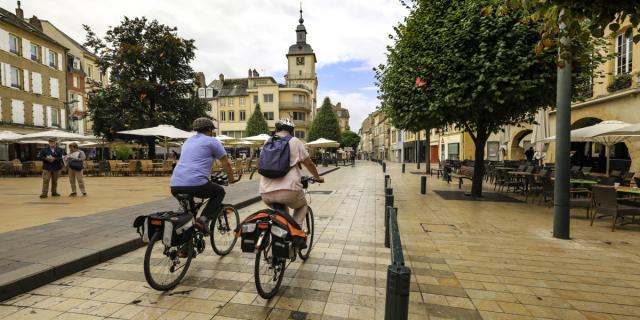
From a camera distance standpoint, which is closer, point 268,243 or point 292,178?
point 268,243

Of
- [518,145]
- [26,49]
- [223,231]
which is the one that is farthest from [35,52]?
[518,145]

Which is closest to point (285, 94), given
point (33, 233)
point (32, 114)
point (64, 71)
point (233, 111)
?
point (233, 111)

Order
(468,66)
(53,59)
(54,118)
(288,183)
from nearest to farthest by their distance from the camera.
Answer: (288,183) < (468,66) < (54,118) < (53,59)

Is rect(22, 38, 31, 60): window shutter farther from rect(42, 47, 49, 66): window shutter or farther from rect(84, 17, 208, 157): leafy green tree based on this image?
rect(84, 17, 208, 157): leafy green tree

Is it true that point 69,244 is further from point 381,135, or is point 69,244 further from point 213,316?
point 381,135

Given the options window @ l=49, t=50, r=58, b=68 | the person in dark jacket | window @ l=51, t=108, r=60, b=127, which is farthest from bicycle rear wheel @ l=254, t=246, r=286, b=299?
window @ l=49, t=50, r=58, b=68

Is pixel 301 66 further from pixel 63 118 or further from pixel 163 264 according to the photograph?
pixel 163 264

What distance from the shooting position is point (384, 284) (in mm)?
3832

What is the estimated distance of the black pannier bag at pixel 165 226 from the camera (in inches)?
130

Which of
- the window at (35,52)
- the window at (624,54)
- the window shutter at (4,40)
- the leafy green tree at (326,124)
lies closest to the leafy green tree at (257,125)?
the leafy green tree at (326,124)

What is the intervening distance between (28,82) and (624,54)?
39944 millimetres

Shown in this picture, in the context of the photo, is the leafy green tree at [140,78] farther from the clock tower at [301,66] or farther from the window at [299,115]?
the clock tower at [301,66]

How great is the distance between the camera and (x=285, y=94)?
56.9 meters

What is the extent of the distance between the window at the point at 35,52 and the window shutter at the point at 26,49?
52 cm
